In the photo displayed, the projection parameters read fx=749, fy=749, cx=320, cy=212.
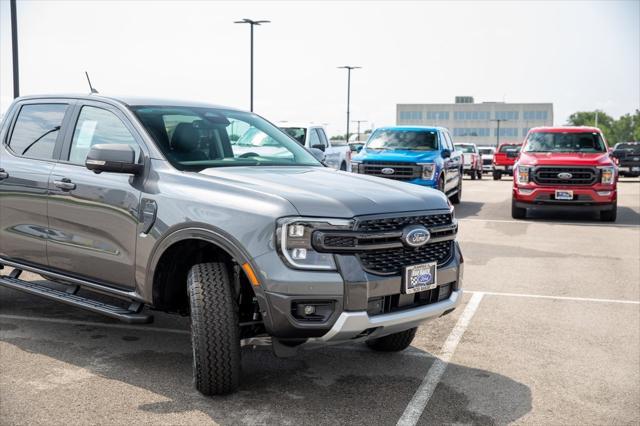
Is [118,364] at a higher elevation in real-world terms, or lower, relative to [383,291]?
lower

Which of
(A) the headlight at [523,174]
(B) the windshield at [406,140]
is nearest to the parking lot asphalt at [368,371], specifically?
(A) the headlight at [523,174]

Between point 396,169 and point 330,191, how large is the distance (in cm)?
1156

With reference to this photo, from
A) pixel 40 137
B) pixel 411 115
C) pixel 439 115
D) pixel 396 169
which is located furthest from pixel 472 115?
pixel 40 137

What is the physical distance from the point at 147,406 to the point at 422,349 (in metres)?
2.26

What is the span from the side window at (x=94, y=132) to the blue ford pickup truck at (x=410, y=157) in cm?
1045

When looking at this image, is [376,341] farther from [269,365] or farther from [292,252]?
[292,252]

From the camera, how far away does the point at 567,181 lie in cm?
1474

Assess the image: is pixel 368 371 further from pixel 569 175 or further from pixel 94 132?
pixel 569 175

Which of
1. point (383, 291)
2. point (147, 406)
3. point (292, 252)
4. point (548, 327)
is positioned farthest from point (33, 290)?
point (548, 327)

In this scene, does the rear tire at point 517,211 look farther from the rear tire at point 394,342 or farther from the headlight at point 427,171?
the rear tire at point 394,342

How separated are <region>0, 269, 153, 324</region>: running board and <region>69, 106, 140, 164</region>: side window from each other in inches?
39.4

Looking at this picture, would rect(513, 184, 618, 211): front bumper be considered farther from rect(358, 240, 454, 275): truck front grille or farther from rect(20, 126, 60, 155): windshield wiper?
rect(20, 126, 60, 155): windshield wiper

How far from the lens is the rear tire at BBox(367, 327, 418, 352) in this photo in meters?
5.52

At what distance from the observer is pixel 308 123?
2011 cm
